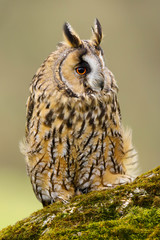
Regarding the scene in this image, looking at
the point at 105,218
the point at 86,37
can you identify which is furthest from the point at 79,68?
the point at 86,37

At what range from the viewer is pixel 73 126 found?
2.77 m

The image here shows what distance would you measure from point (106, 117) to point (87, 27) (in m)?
11.4

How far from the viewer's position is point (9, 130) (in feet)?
45.8

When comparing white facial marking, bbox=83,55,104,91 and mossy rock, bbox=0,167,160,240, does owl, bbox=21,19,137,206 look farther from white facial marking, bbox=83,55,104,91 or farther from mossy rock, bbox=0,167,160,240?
mossy rock, bbox=0,167,160,240

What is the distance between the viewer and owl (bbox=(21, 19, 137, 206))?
9.06 ft

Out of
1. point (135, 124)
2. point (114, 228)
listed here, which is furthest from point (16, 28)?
point (114, 228)

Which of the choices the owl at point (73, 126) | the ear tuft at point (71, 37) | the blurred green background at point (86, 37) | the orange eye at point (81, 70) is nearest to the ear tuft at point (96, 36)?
the owl at point (73, 126)

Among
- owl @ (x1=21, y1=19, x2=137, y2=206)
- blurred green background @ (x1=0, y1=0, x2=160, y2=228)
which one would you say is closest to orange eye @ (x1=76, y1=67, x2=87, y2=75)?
owl @ (x1=21, y1=19, x2=137, y2=206)

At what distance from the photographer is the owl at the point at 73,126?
9.06 feet

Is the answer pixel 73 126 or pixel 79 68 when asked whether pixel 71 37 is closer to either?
pixel 79 68

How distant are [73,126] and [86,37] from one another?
9.85m

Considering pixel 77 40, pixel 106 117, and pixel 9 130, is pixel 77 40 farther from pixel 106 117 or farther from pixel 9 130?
pixel 9 130

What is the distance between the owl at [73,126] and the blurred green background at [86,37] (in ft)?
26.5

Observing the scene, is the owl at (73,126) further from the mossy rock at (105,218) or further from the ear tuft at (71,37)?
the mossy rock at (105,218)
